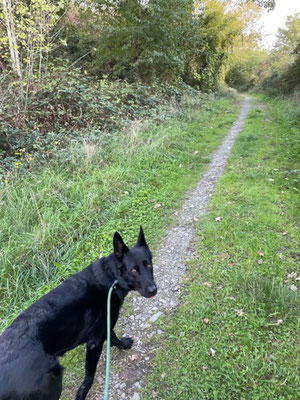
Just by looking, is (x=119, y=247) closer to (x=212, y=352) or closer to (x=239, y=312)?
(x=212, y=352)

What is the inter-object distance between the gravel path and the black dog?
0.48 feet

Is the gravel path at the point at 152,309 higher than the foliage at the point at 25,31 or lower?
lower

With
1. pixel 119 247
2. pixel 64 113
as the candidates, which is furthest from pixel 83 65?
pixel 119 247

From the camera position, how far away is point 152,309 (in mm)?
2736

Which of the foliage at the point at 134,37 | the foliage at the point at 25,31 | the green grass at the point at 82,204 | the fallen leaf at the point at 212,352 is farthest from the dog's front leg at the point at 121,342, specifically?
the foliage at the point at 134,37

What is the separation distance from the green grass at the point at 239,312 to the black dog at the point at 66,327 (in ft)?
2.01

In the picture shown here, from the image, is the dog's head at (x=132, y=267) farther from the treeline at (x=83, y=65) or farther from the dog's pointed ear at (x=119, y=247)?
the treeline at (x=83, y=65)

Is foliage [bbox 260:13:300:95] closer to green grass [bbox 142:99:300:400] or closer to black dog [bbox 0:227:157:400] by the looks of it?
green grass [bbox 142:99:300:400]

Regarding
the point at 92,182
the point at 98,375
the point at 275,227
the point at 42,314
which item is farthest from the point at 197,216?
the point at 42,314

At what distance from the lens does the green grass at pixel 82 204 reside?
123 inches

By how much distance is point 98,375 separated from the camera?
2.20 m

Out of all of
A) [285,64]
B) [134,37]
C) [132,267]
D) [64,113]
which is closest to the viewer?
[132,267]

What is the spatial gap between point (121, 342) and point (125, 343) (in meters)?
0.05

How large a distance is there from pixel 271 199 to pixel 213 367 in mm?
3293
